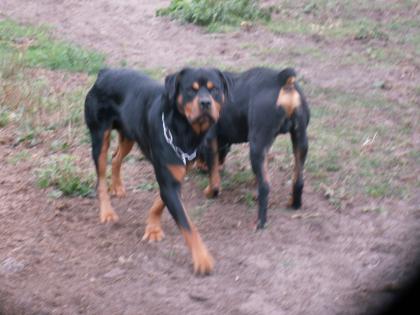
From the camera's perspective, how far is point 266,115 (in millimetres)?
6656

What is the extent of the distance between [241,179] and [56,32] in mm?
7082

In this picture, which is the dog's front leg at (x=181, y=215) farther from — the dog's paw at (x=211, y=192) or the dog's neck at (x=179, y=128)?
the dog's paw at (x=211, y=192)

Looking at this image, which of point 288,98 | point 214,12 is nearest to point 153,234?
point 288,98

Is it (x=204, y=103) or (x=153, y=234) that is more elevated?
(x=204, y=103)

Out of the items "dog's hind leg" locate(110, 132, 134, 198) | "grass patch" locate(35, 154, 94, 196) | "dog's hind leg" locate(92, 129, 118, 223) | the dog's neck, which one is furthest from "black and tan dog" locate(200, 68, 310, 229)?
"grass patch" locate(35, 154, 94, 196)

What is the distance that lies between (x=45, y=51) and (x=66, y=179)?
5.14 meters

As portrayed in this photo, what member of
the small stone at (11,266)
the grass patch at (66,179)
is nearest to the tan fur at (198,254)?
the small stone at (11,266)

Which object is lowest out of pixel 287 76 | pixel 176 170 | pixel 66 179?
pixel 66 179

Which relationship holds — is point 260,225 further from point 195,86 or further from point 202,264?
point 195,86

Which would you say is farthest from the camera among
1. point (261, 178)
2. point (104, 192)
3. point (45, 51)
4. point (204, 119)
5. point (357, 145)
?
point (45, 51)

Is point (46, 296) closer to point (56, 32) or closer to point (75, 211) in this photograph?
point (75, 211)

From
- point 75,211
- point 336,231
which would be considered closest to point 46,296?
point 75,211

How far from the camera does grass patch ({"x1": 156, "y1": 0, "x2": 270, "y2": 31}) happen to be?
47.3ft

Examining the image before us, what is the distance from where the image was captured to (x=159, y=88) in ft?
21.5
